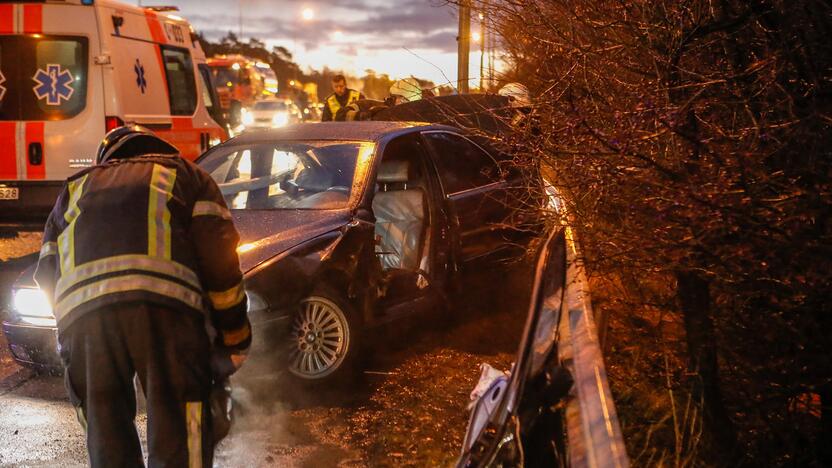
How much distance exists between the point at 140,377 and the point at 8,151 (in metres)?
6.75

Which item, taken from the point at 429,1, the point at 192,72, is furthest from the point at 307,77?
the point at 429,1

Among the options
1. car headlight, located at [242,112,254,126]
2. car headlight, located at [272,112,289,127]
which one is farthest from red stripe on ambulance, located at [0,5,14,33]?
car headlight, located at [272,112,289,127]

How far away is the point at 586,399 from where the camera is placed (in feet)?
8.00

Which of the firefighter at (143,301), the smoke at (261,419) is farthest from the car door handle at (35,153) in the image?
the firefighter at (143,301)

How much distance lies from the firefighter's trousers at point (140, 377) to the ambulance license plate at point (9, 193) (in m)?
6.47

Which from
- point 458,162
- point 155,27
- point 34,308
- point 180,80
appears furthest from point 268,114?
point 34,308

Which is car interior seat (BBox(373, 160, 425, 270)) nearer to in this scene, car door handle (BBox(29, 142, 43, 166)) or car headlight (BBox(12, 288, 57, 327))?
car headlight (BBox(12, 288, 57, 327))

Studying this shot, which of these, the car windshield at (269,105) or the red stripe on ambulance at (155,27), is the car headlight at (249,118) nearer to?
the car windshield at (269,105)

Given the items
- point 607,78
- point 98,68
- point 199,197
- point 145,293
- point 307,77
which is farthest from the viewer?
point 307,77

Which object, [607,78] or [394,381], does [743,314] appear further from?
[394,381]

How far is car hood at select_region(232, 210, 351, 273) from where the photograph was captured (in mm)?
5086

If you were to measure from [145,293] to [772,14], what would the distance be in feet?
8.17

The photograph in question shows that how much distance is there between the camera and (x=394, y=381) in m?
5.59

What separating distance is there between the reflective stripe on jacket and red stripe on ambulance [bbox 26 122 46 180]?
20.5ft
